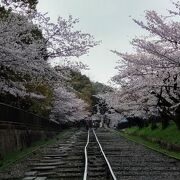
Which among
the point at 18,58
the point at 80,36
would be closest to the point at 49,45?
the point at 80,36

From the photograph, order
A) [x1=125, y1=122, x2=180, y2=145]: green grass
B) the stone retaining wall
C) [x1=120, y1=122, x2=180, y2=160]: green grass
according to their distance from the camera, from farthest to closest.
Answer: [x1=125, y1=122, x2=180, y2=145]: green grass
[x1=120, y1=122, x2=180, y2=160]: green grass
the stone retaining wall

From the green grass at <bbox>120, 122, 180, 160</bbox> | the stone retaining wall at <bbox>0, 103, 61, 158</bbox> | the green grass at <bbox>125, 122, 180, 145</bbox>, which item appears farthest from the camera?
the green grass at <bbox>125, 122, 180, 145</bbox>

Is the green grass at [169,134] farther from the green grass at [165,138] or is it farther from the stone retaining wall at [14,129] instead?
the stone retaining wall at [14,129]

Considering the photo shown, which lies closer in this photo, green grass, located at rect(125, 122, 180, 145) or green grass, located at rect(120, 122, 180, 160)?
green grass, located at rect(120, 122, 180, 160)

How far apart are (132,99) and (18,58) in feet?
88.7

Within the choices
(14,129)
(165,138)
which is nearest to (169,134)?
(165,138)

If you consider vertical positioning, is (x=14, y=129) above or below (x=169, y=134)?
above

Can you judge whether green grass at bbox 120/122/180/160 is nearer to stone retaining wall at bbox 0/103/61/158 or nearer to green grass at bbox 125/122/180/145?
green grass at bbox 125/122/180/145

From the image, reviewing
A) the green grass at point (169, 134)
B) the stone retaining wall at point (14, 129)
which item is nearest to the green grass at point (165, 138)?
the green grass at point (169, 134)

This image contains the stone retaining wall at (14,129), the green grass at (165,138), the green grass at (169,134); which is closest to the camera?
the stone retaining wall at (14,129)

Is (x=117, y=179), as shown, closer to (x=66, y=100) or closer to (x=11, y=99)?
(x=11, y=99)

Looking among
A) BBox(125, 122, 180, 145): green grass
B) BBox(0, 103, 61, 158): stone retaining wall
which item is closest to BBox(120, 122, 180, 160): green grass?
BBox(125, 122, 180, 145): green grass

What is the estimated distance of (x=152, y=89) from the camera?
1201 inches

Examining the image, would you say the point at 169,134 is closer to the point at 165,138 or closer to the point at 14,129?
the point at 165,138
